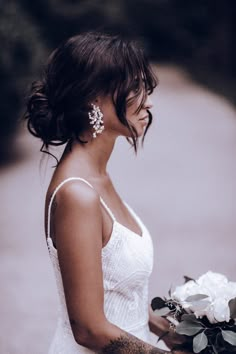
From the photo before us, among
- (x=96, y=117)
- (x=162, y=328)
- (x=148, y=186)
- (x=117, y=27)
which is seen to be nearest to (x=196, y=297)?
(x=162, y=328)

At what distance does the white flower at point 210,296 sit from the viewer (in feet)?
8.05

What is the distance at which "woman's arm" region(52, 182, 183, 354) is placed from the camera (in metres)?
2.14

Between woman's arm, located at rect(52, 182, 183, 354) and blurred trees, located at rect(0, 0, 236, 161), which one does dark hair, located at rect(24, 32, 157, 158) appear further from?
blurred trees, located at rect(0, 0, 236, 161)

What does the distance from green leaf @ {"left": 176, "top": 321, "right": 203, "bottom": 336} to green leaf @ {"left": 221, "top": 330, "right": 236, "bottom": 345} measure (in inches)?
3.4

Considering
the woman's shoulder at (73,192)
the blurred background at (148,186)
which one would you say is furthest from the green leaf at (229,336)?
the blurred background at (148,186)

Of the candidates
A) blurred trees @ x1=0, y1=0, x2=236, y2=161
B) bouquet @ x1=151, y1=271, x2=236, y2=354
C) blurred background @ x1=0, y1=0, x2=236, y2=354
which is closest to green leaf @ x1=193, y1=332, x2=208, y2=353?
bouquet @ x1=151, y1=271, x2=236, y2=354

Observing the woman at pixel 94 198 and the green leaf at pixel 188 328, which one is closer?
the woman at pixel 94 198

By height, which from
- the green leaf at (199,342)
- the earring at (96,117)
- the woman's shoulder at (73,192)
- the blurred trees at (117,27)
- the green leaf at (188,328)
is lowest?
the green leaf at (199,342)

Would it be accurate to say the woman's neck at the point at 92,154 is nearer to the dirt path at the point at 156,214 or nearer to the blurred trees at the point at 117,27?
the dirt path at the point at 156,214

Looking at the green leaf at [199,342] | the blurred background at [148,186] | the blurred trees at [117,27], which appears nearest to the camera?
the green leaf at [199,342]

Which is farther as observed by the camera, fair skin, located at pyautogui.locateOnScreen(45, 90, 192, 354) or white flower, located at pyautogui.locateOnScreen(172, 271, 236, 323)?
white flower, located at pyautogui.locateOnScreen(172, 271, 236, 323)

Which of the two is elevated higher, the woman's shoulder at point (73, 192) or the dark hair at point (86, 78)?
the dark hair at point (86, 78)

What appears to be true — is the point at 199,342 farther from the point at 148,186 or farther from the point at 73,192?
the point at 148,186

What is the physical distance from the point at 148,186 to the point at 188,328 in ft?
28.5
